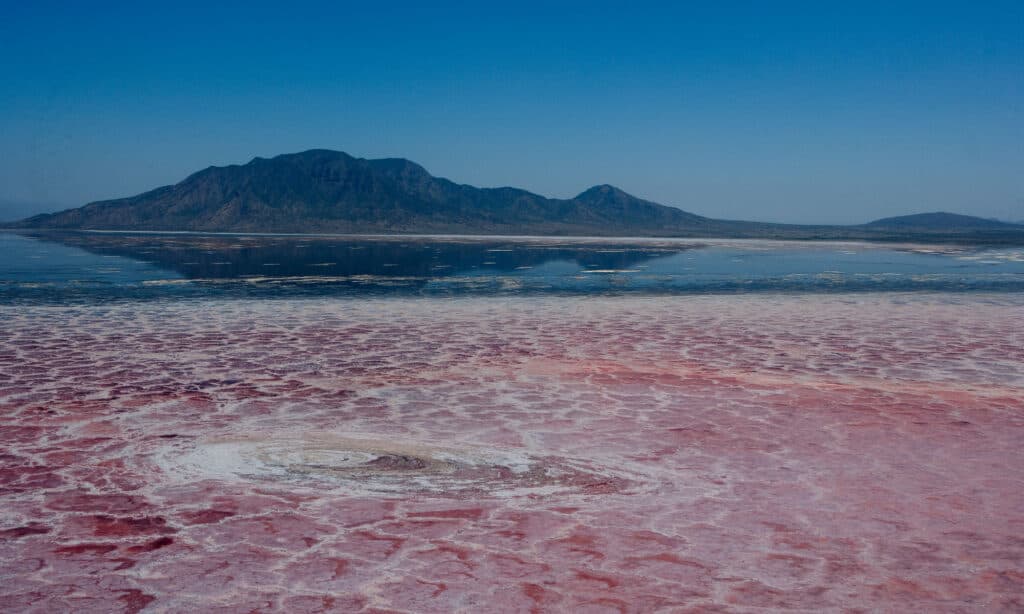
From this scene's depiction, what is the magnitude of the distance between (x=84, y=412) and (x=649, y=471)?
17.9ft

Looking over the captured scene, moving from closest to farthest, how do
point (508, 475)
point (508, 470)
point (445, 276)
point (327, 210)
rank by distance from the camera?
point (508, 475), point (508, 470), point (445, 276), point (327, 210)

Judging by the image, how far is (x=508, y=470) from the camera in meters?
6.25

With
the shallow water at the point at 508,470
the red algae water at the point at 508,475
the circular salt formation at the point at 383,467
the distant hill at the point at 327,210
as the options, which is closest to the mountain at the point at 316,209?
the distant hill at the point at 327,210

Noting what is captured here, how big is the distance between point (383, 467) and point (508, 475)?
0.99 metres

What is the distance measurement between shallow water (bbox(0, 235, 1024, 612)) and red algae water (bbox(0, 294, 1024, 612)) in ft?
0.08

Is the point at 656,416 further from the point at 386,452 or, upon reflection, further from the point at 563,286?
the point at 563,286

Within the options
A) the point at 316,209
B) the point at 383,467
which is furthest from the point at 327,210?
the point at 383,467

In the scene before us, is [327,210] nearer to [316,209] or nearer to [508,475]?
[316,209]

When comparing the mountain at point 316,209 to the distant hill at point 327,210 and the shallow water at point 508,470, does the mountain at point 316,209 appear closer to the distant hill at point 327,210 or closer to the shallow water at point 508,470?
the distant hill at point 327,210

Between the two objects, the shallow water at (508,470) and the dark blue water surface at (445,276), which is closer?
the shallow water at (508,470)

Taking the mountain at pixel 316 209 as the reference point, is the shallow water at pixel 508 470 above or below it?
below

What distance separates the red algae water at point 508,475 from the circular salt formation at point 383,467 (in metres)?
0.03

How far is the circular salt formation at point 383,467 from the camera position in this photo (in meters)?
5.87

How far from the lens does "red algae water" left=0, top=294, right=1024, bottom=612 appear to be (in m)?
4.34
